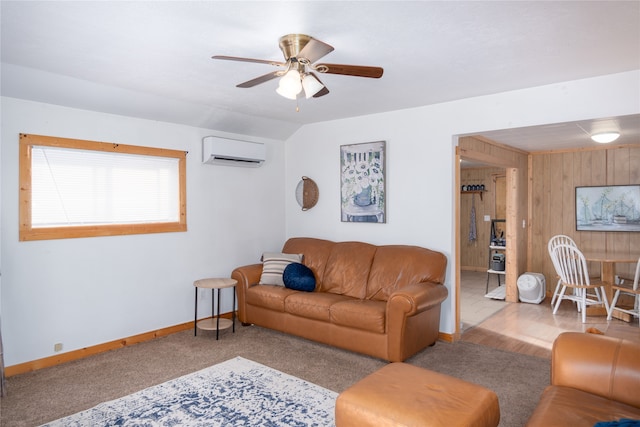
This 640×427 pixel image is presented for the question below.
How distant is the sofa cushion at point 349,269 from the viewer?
435cm

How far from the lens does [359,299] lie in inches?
164

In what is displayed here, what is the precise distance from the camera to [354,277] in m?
4.40

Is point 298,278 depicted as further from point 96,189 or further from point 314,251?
point 96,189


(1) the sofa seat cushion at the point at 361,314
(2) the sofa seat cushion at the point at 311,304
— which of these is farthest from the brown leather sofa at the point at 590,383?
(2) the sofa seat cushion at the point at 311,304

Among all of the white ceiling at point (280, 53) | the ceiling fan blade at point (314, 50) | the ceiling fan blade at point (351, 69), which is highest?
the white ceiling at point (280, 53)

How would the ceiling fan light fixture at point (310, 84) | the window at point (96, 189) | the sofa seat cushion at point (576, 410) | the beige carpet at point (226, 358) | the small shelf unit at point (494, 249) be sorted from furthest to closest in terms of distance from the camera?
the small shelf unit at point (494, 249) < the window at point (96, 189) < the beige carpet at point (226, 358) < the ceiling fan light fixture at point (310, 84) < the sofa seat cushion at point (576, 410)

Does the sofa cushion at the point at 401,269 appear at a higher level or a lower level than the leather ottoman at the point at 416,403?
higher

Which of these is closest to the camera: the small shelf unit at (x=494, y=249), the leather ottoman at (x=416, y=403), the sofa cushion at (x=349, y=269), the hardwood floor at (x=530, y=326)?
the leather ottoman at (x=416, y=403)

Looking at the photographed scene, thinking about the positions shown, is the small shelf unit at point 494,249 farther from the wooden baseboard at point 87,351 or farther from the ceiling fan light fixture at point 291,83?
the ceiling fan light fixture at point 291,83

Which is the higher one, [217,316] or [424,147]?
[424,147]

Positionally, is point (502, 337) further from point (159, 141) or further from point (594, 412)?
point (159, 141)

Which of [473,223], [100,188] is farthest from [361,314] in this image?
[473,223]

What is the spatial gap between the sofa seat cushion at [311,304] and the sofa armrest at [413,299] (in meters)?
0.69

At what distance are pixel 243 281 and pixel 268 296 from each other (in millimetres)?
466
